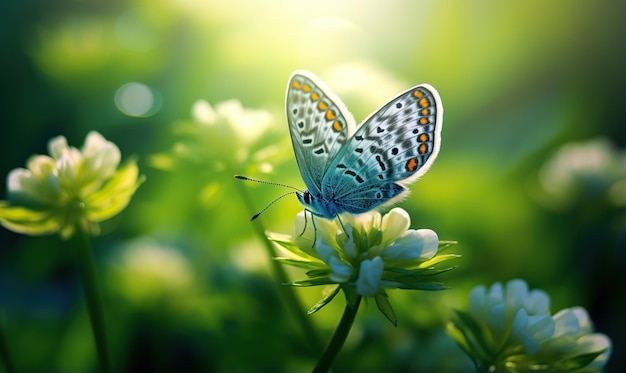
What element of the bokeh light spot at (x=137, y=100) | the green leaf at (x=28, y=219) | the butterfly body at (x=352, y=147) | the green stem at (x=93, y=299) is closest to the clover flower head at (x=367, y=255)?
the butterfly body at (x=352, y=147)

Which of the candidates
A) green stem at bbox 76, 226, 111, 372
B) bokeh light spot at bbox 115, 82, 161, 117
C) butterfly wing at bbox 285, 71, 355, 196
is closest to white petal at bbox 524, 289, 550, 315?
butterfly wing at bbox 285, 71, 355, 196

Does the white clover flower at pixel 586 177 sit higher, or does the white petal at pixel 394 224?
the white clover flower at pixel 586 177

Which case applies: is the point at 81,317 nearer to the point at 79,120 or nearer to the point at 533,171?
the point at 79,120

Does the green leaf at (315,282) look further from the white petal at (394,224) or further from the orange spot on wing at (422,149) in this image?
the orange spot on wing at (422,149)

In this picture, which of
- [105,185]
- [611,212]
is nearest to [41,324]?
[105,185]

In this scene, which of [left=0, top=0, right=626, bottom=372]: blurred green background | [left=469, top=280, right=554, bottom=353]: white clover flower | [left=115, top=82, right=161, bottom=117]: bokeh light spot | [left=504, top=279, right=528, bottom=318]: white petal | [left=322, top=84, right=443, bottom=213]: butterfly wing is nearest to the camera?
[left=469, top=280, right=554, bottom=353]: white clover flower

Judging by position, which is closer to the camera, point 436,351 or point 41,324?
point 436,351

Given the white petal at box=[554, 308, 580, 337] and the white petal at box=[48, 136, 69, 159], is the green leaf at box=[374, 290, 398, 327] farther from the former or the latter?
the white petal at box=[48, 136, 69, 159]
